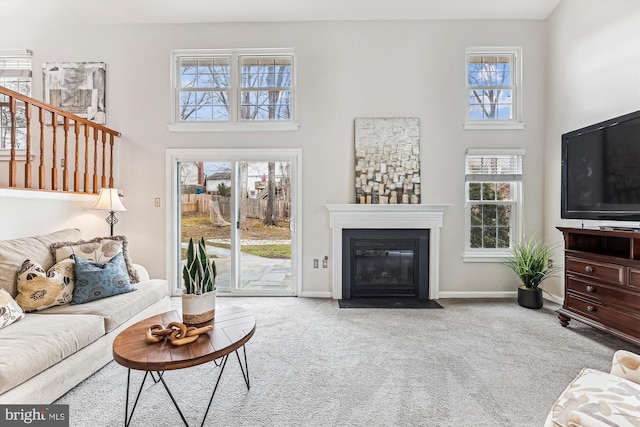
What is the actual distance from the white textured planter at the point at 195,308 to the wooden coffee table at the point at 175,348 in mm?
69

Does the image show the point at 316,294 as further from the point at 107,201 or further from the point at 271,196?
the point at 107,201

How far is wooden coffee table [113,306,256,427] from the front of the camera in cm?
138

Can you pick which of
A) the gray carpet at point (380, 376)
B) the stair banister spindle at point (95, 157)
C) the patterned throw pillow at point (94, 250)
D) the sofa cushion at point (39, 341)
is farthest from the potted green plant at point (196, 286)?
the stair banister spindle at point (95, 157)

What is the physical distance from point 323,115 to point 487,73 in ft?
7.38

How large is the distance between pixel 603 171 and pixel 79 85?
584 cm

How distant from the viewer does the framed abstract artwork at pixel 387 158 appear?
381 centimetres

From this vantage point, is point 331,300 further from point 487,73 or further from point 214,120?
point 487,73

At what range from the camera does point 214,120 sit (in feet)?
13.0

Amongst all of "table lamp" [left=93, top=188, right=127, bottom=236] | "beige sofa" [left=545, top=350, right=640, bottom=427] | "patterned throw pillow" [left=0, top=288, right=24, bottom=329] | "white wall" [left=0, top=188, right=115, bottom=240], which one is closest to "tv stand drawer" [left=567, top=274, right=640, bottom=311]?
"beige sofa" [left=545, top=350, right=640, bottom=427]

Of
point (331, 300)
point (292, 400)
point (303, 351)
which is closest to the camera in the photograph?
point (292, 400)

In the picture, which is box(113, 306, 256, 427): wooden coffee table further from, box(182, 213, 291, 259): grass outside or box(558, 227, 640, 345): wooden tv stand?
box(558, 227, 640, 345): wooden tv stand

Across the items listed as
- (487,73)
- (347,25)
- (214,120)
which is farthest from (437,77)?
(214,120)

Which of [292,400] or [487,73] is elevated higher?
[487,73]

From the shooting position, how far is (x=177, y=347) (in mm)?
1515
